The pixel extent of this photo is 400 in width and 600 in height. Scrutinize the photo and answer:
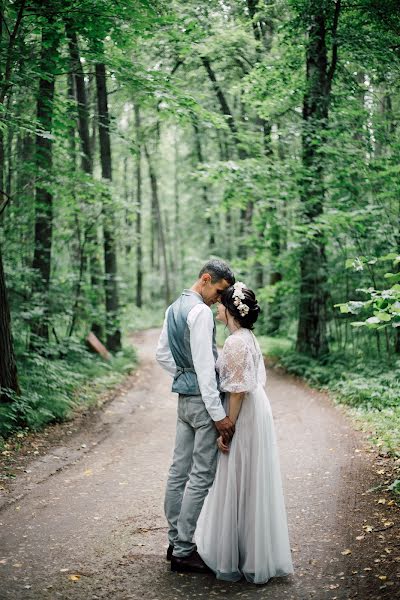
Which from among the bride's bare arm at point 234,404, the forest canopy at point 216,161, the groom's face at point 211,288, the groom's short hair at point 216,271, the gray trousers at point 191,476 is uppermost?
the forest canopy at point 216,161

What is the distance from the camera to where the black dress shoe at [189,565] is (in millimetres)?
4145

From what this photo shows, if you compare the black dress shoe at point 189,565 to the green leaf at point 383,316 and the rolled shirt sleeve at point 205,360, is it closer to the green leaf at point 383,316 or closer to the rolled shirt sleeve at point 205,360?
the rolled shirt sleeve at point 205,360

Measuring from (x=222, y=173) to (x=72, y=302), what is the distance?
4.46 m

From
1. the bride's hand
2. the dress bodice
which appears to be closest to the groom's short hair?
the dress bodice

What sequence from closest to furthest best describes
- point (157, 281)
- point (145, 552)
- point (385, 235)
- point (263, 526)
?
1. point (263, 526)
2. point (145, 552)
3. point (385, 235)
4. point (157, 281)

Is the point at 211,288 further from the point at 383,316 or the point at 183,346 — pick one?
the point at 383,316

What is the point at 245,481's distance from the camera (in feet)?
13.5

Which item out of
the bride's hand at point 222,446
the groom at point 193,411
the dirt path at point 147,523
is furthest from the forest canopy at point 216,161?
the bride's hand at point 222,446

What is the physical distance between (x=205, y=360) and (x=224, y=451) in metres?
0.74

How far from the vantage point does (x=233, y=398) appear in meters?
4.11

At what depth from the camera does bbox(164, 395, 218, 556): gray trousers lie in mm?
4129

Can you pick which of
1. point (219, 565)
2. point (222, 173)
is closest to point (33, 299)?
point (222, 173)

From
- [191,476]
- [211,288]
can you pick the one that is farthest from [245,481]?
[211,288]

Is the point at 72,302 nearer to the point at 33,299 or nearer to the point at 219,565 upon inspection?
the point at 33,299
